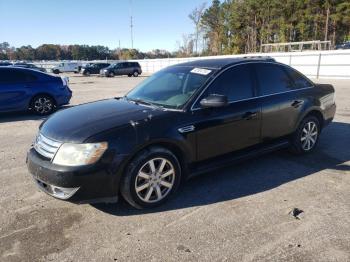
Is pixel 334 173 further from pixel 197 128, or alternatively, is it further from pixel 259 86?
pixel 197 128

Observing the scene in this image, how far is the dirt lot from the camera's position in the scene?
3.11m

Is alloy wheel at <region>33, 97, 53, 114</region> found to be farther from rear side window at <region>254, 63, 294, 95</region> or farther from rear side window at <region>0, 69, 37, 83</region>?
rear side window at <region>254, 63, 294, 95</region>

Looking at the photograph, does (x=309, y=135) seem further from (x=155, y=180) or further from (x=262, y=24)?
(x=262, y=24)

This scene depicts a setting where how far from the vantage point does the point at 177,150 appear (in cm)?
409

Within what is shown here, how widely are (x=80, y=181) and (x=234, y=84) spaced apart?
2.47 metres

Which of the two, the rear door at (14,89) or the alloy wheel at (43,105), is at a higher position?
the rear door at (14,89)

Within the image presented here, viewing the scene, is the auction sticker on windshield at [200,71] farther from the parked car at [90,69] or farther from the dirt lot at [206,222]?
the parked car at [90,69]

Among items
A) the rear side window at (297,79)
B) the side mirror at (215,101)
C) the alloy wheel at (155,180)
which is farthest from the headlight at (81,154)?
the rear side window at (297,79)

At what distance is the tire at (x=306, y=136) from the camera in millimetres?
5555

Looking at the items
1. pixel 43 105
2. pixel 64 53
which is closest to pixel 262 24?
pixel 43 105

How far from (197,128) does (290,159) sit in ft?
7.28

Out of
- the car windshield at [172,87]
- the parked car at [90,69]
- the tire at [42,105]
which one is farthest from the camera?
the parked car at [90,69]

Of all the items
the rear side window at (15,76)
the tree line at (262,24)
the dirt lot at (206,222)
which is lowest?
the dirt lot at (206,222)

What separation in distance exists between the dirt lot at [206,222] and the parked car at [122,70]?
103ft
